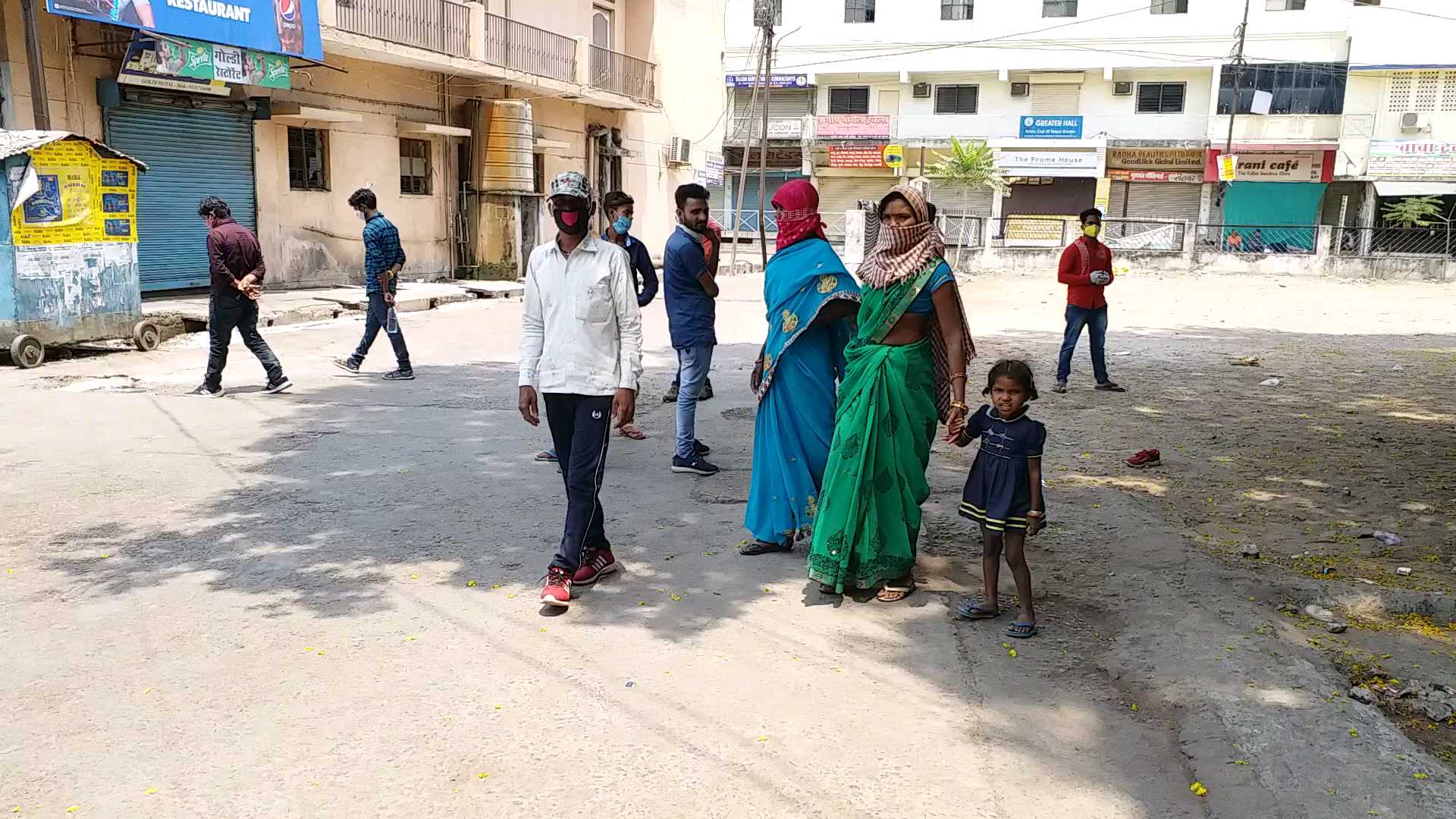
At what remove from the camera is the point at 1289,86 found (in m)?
35.8

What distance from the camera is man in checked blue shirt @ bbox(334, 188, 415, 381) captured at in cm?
952

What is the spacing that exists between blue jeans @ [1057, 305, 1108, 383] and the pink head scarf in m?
5.41

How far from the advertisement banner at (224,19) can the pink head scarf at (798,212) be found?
11.1 meters

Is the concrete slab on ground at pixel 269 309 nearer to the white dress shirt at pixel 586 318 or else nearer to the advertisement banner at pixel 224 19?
the advertisement banner at pixel 224 19

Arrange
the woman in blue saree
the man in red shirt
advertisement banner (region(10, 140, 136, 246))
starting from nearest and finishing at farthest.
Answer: the woman in blue saree < the man in red shirt < advertisement banner (region(10, 140, 136, 246))

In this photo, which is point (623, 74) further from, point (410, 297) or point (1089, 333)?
point (1089, 333)

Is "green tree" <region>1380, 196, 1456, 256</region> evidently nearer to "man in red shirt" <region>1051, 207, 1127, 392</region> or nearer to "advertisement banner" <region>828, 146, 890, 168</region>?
"advertisement banner" <region>828, 146, 890, 168</region>

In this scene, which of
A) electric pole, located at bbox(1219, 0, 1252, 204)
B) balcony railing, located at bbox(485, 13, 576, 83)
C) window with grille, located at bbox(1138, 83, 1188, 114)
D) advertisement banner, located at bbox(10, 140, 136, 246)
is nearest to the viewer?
advertisement banner, located at bbox(10, 140, 136, 246)

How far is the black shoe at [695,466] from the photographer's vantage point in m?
6.57

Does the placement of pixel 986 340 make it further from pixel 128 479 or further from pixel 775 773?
pixel 775 773

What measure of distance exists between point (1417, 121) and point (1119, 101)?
8960 millimetres

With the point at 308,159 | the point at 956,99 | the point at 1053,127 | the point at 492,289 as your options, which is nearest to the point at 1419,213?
the point at 1053,127

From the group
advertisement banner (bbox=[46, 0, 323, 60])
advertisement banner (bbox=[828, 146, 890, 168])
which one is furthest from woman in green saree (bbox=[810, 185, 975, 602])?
advertisement banner (bbox=[828, 146, 890, 168])

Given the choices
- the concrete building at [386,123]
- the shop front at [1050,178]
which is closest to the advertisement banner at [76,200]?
the concrete building at [386,123]
